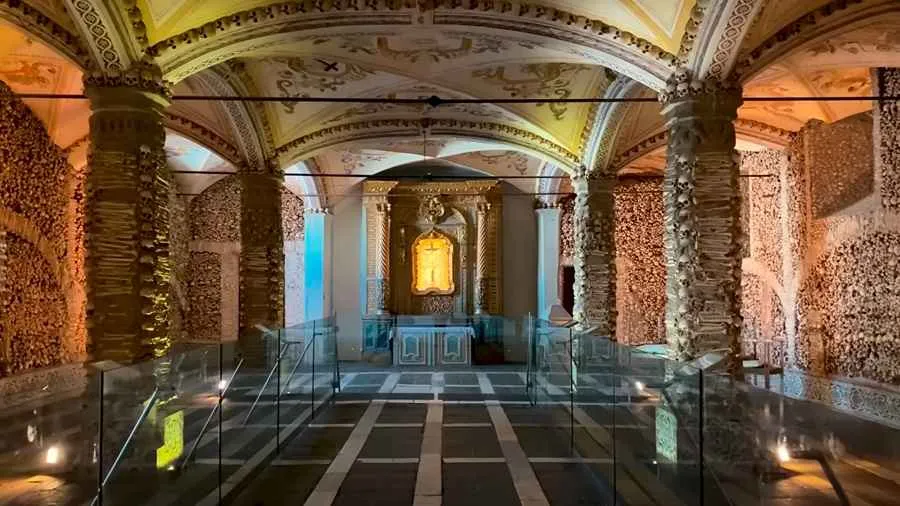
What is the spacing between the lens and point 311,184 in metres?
16.4

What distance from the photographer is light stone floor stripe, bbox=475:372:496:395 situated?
11.1 m

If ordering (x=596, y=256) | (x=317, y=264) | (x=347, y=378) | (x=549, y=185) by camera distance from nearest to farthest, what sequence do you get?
(x=596, y=256) < (x=347, y=378) < (x=549, y=185) < (x=317, y=264)

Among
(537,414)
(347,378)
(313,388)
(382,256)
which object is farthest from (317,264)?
(537,414)

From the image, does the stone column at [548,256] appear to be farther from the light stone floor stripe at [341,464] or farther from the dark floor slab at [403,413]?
the light stone floor stripe at [341,464]

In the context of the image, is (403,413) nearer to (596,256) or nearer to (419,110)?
(596,256)

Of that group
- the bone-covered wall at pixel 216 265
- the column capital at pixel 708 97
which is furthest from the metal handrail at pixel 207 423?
the bone-covered wall at pixel 216 265

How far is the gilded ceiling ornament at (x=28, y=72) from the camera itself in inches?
396

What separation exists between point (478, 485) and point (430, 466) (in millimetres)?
705

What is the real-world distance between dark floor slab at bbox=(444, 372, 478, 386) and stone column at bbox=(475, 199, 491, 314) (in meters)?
3.33

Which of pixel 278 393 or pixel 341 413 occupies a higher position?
pixel 278 393

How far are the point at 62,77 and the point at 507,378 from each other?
8929 millimetres

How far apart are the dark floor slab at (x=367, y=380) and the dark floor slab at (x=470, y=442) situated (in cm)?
420

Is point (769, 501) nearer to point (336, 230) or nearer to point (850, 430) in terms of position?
point (850, 430)

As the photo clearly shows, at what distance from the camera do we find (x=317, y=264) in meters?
16.9
